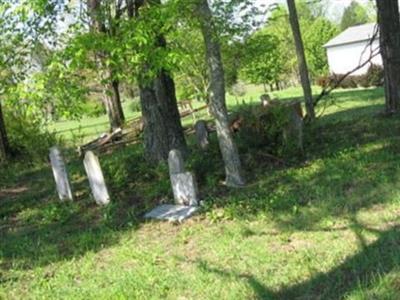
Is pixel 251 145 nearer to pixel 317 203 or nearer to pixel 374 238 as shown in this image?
pixel 317 203

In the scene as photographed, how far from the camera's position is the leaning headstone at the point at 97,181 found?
9898mm

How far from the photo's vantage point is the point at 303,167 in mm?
10070

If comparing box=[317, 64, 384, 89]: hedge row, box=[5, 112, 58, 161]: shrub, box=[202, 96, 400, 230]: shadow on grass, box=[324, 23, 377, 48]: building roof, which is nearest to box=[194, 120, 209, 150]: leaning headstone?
box=[202, 96, 400, 230]: shadow on grass

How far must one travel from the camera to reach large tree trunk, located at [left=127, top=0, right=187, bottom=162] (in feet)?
38.6

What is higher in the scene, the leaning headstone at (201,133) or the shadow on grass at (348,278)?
the leaning headstone at (201,133)

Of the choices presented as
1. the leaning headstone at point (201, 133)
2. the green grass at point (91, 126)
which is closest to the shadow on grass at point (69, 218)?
the leaning headstone at point (201, 133)

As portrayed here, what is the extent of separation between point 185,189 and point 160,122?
3.25 metres

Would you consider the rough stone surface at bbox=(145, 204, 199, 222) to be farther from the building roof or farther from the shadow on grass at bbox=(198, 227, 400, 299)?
the building roof

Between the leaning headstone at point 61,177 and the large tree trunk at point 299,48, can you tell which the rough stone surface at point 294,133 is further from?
the leaning headstone at point 61,177

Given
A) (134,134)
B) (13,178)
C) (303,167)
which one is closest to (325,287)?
(303,167)

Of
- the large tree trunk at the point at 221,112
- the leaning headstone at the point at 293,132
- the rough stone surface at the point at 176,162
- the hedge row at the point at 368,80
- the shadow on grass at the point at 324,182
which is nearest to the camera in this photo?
the shadow on grass at the point at 324,182

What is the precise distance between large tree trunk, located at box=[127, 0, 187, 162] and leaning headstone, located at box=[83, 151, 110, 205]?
2.04m

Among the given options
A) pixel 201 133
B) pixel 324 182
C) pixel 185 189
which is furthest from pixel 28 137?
pixel 324 182

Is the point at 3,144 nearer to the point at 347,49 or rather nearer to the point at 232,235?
the point at 232,235
